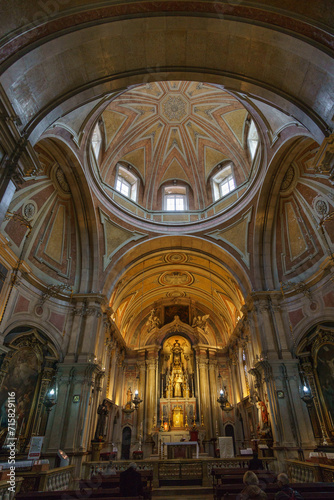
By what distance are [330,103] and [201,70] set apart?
358cm

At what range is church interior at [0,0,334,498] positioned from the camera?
6.97m

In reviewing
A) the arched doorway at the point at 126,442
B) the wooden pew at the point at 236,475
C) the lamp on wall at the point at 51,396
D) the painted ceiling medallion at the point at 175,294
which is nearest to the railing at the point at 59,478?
the lamp on wall at the point at 51,396

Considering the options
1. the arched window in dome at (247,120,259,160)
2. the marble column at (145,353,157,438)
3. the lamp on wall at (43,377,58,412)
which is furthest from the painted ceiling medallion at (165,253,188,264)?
the lamp on wall at (43,377,58,412)

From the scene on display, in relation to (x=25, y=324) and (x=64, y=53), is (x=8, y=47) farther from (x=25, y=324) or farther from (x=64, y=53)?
(x=25, y=324)

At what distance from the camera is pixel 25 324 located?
11.6 m

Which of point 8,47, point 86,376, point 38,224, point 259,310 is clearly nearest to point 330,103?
point 8,47

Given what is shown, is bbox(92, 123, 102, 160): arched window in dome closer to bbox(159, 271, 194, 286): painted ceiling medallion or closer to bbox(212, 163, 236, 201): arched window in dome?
bbox(212, 163, 236, 201): arched window in dome

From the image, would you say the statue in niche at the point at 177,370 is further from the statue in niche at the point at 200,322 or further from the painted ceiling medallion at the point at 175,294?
the painted ceiling medallion at the point at 175,294

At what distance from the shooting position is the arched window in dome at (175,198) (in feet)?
65.7

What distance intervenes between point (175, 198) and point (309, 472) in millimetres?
16137

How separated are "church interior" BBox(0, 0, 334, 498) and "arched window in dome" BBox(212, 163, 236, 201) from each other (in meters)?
0.09

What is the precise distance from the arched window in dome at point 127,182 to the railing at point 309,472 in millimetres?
15708

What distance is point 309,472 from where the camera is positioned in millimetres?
8164

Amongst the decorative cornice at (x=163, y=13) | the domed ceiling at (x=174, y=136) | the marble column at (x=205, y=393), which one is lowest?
the marble column at (x=205, y=393)
